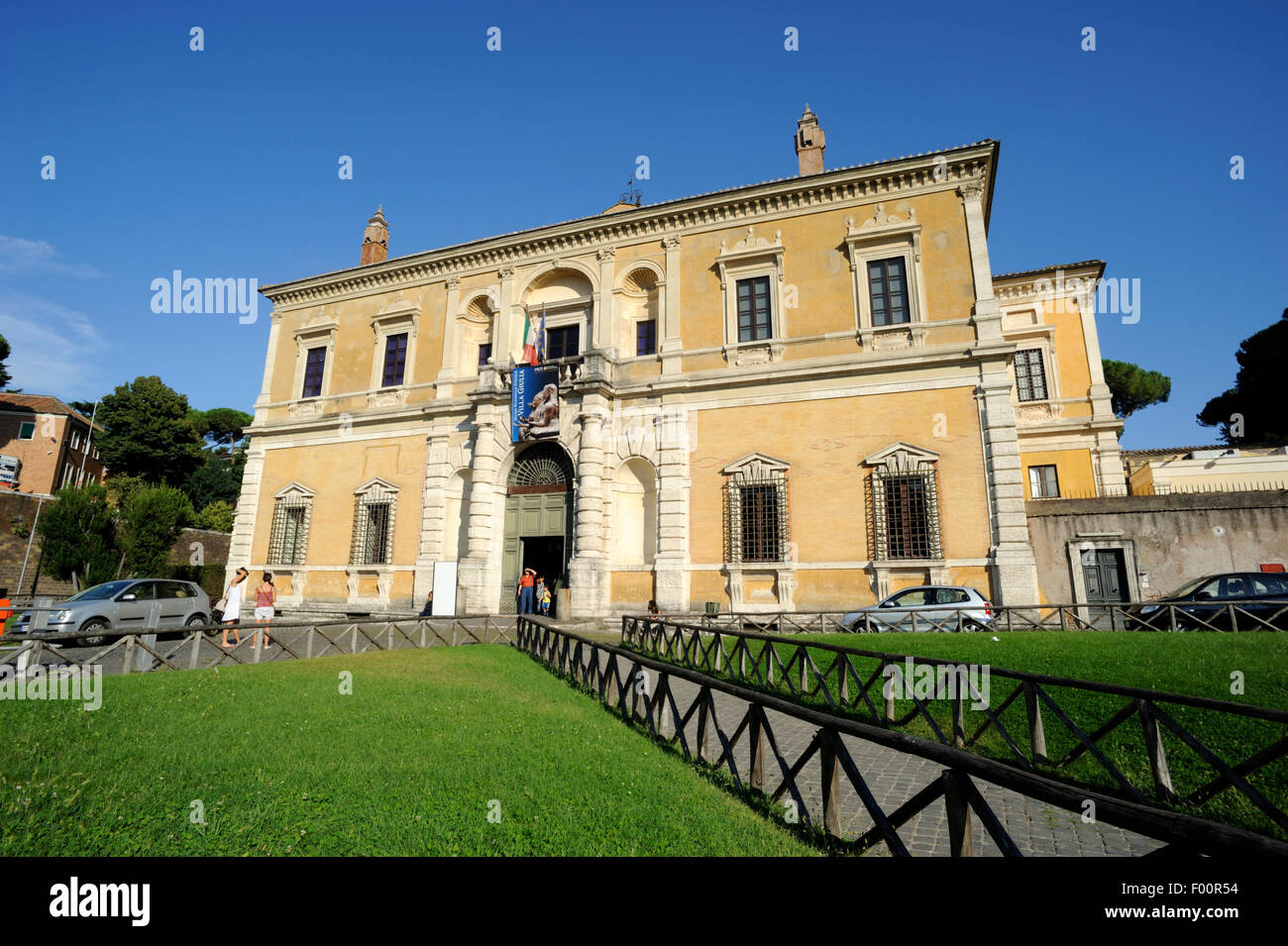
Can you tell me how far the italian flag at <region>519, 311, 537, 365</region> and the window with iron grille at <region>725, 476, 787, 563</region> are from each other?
8439 mm

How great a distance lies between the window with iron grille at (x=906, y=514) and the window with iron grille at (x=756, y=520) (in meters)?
2.60

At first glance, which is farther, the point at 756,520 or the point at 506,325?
the point at 506,325

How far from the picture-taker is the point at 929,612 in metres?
14.0

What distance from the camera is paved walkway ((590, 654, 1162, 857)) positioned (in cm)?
456

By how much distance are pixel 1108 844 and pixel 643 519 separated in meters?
15.8

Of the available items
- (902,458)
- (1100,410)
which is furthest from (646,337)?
(1100,410)

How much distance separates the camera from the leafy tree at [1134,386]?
39000mm

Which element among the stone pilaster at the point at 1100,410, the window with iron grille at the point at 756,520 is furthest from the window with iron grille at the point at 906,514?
the stone pilaster at the point at 1100,410

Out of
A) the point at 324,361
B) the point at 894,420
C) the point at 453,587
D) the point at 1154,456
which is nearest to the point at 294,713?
the point at 453,587

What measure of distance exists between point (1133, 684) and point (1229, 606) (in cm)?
679

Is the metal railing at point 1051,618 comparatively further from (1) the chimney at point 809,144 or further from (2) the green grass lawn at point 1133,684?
(1) the chimney at point 809,144

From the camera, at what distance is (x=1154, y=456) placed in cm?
2956

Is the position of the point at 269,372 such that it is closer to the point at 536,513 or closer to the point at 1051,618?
the point at 536,513
